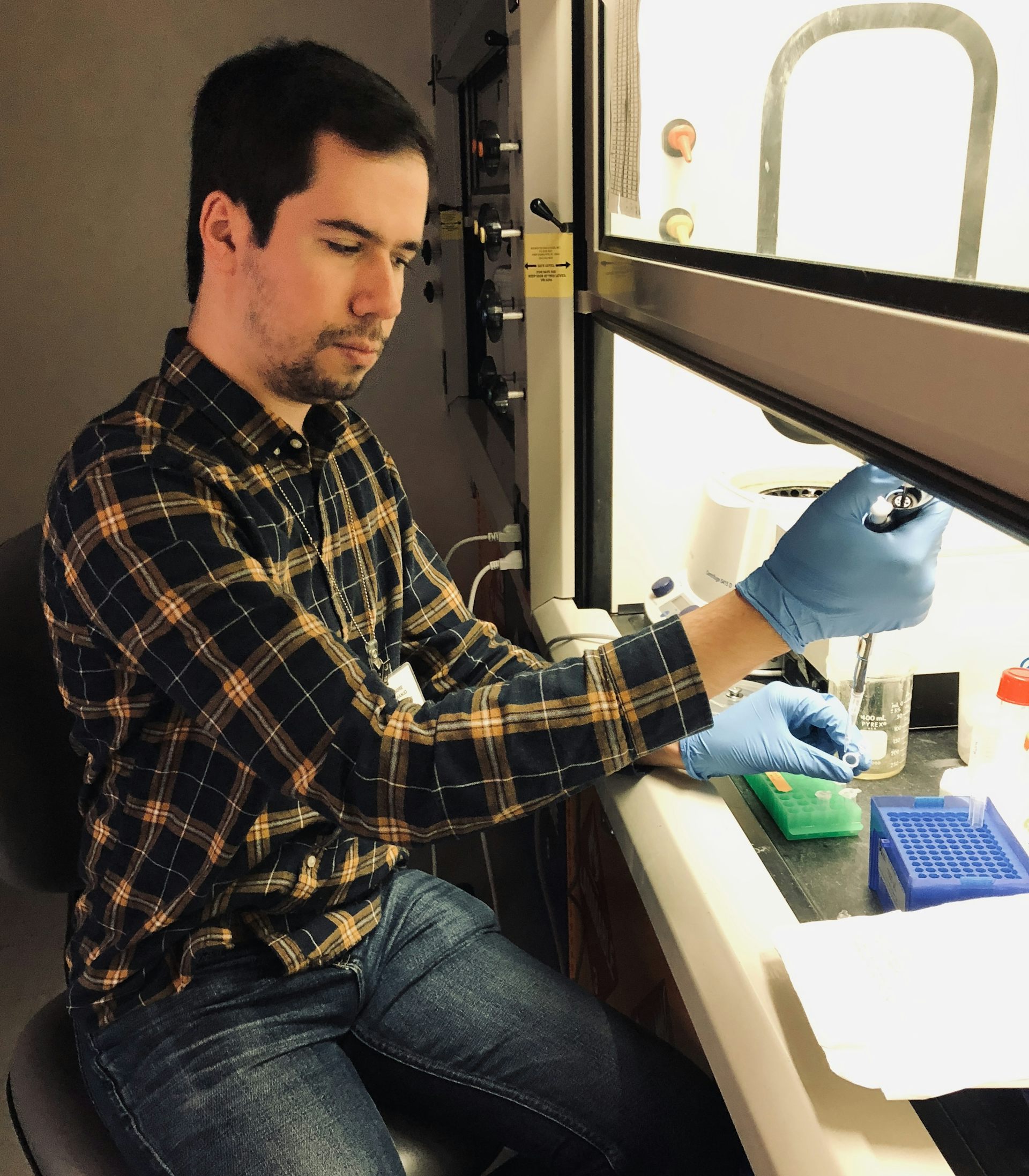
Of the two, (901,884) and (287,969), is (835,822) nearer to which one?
(901,884)

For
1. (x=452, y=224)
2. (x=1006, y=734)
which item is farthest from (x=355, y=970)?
(x=452, y=224)

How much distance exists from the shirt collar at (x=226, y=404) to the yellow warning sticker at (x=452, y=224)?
1.38 metres

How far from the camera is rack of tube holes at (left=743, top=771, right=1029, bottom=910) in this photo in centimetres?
76

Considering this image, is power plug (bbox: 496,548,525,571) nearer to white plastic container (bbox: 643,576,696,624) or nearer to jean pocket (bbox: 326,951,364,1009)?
white plastic container (bbox: 643,576,696,624)

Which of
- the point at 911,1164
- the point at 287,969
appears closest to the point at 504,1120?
the point at 287,969

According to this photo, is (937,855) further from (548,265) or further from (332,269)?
(548,265)

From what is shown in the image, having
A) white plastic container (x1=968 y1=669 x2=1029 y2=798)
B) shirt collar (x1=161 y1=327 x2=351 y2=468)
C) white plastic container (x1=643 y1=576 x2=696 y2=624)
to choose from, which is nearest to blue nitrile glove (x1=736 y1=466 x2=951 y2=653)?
white plastic container (x1=968 y1=669 x2=1029 y2=798)

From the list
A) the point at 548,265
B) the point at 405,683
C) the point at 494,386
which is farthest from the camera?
the point at 494,386

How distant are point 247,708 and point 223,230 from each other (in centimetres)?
50

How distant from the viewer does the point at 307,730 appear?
2.65 ft

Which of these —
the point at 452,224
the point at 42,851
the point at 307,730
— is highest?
the point at 452,224

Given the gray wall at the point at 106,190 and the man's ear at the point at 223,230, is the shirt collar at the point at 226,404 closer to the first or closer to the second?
the man's ear at the point at 223,230

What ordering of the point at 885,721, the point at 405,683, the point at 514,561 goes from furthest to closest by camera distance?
the point at 514,561
the point at 405,683
the point at 885,721

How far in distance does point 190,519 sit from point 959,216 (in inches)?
27.4
